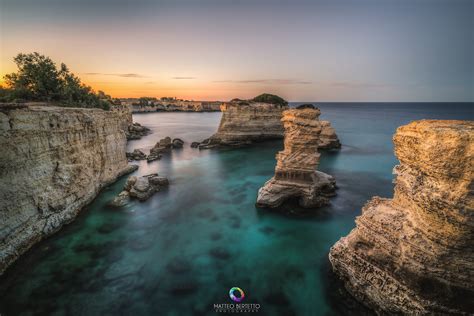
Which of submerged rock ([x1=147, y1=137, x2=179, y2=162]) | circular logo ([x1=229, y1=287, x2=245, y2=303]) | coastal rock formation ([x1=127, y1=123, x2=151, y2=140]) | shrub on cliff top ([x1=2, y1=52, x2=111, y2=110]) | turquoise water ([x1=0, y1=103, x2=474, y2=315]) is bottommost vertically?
circular logo ([x1=229, y1=287, x2=245, y2=303])

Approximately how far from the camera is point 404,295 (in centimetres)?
652

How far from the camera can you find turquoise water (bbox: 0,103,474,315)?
808 cm

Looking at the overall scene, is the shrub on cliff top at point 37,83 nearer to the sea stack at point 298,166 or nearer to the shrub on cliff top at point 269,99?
the sea stack at point 298,166

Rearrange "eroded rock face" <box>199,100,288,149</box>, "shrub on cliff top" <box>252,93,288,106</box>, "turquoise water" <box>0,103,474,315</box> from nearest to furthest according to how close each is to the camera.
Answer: "turquoise water" <box>0,103,474,315</box> → "eroded rock face" <box>199,100,288,149</box> → "shrub on cliff top" <box>252,93,288,106</box>

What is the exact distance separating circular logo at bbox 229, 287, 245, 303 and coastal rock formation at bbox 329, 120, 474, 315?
4.01 meters

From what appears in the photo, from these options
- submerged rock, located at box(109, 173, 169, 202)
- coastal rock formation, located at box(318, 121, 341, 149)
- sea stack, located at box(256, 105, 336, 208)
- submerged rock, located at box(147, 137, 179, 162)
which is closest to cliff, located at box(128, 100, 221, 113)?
submerged rock, located at box(147, 137, 179, 162)

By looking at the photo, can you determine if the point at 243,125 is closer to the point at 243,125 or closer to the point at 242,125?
the point at 243,125

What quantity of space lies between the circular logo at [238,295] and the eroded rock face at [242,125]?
27.4 meters

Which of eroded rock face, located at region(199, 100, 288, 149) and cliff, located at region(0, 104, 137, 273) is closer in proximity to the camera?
cliff, located at region(0, 104, 137, 273)

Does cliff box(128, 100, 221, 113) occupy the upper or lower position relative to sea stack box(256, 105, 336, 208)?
upper

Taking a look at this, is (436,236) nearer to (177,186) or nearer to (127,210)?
(127,210)

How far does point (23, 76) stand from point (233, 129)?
24.5m

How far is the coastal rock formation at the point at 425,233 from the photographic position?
5508 mm

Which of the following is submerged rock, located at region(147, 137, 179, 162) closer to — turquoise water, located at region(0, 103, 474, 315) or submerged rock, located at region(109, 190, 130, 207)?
turquoise water, located at region(0, 103, 474, 315)
